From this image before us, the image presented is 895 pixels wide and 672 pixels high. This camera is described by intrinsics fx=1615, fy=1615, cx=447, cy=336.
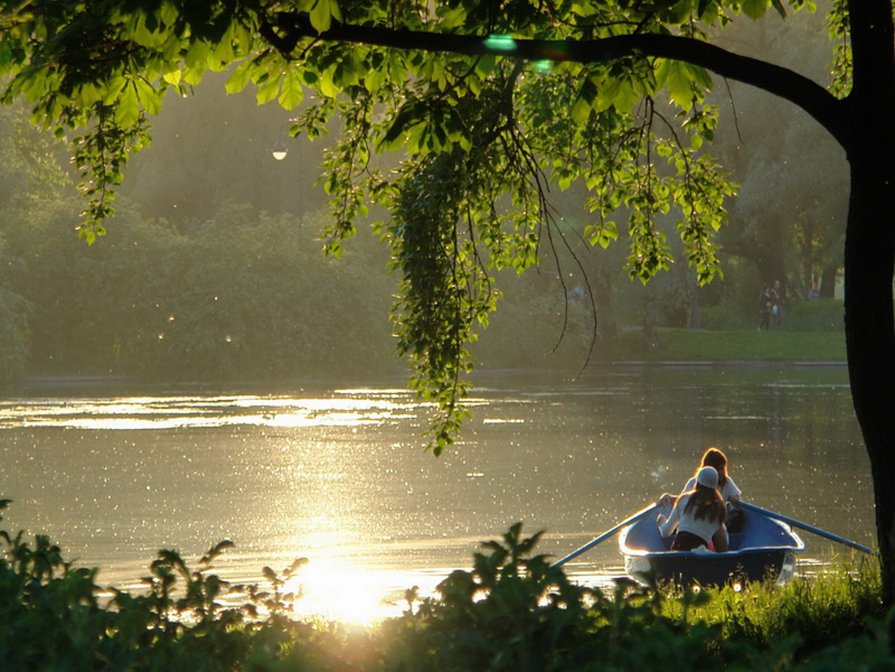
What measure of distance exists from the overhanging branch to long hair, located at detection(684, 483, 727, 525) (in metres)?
5.66

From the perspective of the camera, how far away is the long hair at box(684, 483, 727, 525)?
41.9 ft

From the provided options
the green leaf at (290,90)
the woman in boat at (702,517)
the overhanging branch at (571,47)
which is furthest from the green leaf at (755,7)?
the woman in boat at (702,517)

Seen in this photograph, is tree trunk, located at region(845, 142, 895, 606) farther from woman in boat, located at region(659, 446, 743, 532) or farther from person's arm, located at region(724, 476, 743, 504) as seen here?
person's arm, located at region(724, 476, 743, 504)

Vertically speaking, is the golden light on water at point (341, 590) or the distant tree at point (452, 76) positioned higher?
the distant tree at point (452, 76)

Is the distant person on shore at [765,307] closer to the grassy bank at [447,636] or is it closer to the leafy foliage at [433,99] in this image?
the leafy foliage at [433,99]

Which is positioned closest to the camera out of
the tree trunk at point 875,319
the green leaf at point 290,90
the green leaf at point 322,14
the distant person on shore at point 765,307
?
the green leaf at point 322,14

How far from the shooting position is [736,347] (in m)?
54.5

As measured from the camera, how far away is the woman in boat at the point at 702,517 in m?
12.7

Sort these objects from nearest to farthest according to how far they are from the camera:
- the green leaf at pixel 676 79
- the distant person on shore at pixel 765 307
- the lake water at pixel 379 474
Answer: the green leaf at pixel 676 79
the lake water at pixel 379 474
the distant person on shore at pixel 765 307

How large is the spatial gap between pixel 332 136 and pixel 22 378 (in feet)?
66.7

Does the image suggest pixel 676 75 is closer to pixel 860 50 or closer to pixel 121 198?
pixel 860 50

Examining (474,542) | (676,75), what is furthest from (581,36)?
(474,542)

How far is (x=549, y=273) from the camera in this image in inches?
2215

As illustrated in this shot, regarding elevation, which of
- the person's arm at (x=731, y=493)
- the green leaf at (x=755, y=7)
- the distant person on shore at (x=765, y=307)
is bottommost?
the person's arm at (x=731, y=493)
